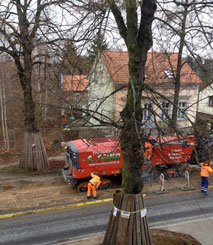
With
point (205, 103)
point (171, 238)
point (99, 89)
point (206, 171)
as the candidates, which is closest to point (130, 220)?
point (171, 238)

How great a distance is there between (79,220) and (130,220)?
3470 millimetres

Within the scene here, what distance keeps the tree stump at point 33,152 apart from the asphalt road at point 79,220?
5630 mm

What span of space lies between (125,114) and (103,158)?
6.08 metres

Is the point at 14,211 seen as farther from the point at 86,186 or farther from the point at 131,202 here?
the point at 131,202

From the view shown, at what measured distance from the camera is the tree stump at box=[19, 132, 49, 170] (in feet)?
44.0

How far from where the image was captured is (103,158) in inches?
413

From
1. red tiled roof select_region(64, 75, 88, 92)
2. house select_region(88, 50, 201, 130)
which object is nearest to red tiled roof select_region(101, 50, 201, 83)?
house select_region(88, 50, 201, 130)

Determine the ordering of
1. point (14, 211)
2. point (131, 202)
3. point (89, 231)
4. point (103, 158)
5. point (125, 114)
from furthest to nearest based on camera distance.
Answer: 1. point (103, 158)
2. point (14, 211)
3. point (89, 231)
4. point (131, 202)
5. point (125, 114)

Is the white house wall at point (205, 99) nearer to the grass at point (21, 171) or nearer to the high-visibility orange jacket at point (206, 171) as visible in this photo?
the high-visibility orange jacket at point (206, 171)

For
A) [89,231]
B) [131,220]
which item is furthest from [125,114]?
[89,231]

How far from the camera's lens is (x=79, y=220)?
313 inches

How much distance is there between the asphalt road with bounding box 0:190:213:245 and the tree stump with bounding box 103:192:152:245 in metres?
2.42

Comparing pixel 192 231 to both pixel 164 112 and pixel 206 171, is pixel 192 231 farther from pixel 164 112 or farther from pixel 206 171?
pixel 164 112

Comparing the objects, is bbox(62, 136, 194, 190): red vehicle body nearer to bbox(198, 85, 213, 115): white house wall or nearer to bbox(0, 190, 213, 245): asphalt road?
bbox(0, 190, 213, 245): asphalt road
